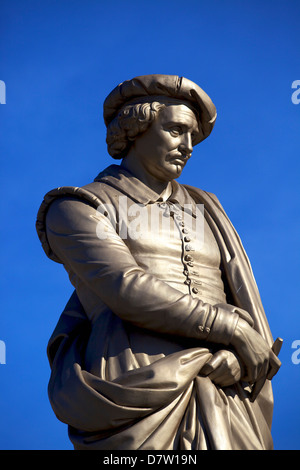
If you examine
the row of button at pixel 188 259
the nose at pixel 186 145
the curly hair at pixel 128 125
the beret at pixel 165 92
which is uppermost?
the beret at pixel 165 92

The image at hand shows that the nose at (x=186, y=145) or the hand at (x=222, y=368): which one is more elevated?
the nose at (x=186, y=145)

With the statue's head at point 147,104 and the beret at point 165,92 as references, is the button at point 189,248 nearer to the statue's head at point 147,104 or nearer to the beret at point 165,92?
the statue's head at point 147,104

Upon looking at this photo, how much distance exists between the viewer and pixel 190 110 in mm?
9234

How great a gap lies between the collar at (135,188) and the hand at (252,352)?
5.27 ft

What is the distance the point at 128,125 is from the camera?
9.27m

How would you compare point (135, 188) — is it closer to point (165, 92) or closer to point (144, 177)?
point (144, 177)

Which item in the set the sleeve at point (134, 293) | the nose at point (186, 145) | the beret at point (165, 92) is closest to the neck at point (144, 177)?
the nose at point (186, 145)

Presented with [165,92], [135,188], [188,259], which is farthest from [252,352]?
[165,92]

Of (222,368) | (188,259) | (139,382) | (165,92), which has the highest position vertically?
(165,92)

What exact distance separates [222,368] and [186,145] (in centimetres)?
226

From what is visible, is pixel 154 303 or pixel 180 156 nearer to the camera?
pixel 154 303

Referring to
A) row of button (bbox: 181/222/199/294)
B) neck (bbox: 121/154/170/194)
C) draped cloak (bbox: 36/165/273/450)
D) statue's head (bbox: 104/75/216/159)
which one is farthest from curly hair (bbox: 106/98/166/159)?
row of button (bbox: 181/222/199/294)

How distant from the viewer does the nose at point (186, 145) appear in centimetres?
910
